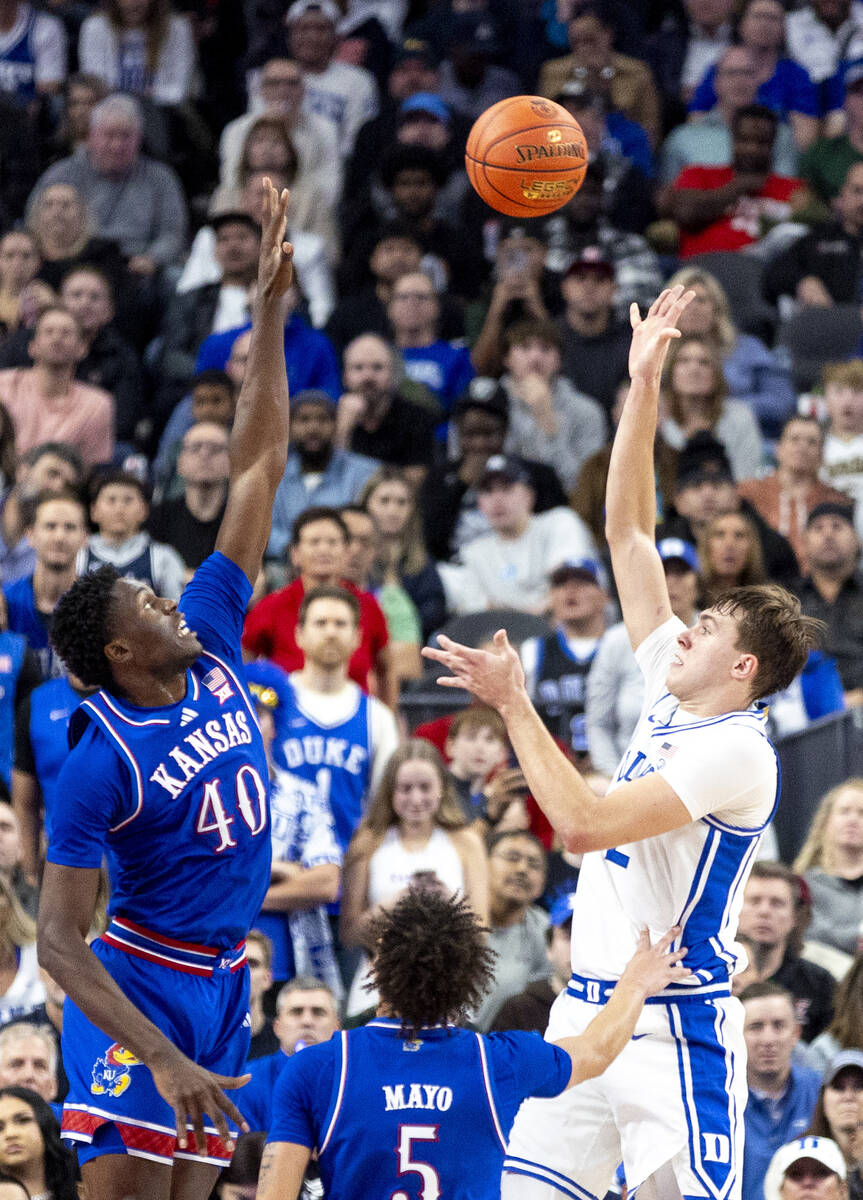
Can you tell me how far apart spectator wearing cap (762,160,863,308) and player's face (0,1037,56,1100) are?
26.8 ft

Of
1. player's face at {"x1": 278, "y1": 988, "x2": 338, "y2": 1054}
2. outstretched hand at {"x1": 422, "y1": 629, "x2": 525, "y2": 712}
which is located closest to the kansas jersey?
outstretched hand at {"x1": 422, "y1": 629, "x2": 525, "y2": 712}

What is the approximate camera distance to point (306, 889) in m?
7.85

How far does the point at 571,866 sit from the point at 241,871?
4116 mm

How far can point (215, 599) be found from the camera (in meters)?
4.98

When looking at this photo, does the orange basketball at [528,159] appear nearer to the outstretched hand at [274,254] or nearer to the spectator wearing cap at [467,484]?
the outstretched hand at [274,254]

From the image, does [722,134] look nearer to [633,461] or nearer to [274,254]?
[633,461]

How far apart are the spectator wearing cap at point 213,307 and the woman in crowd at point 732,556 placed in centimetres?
369

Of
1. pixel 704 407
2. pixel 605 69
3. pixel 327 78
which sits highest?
pixel 327 78

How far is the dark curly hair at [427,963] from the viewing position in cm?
439

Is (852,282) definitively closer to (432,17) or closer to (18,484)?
(432,17)

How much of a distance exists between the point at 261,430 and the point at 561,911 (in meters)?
3.42

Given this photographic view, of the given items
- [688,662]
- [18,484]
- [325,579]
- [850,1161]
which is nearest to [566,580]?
[325,579]

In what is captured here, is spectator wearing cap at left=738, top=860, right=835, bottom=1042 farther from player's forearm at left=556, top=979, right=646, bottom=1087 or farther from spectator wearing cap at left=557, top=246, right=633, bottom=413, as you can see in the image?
spectator wearing cap at left=557, top=246, right=633, bottom=413

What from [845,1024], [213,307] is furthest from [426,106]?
[845,1024]
